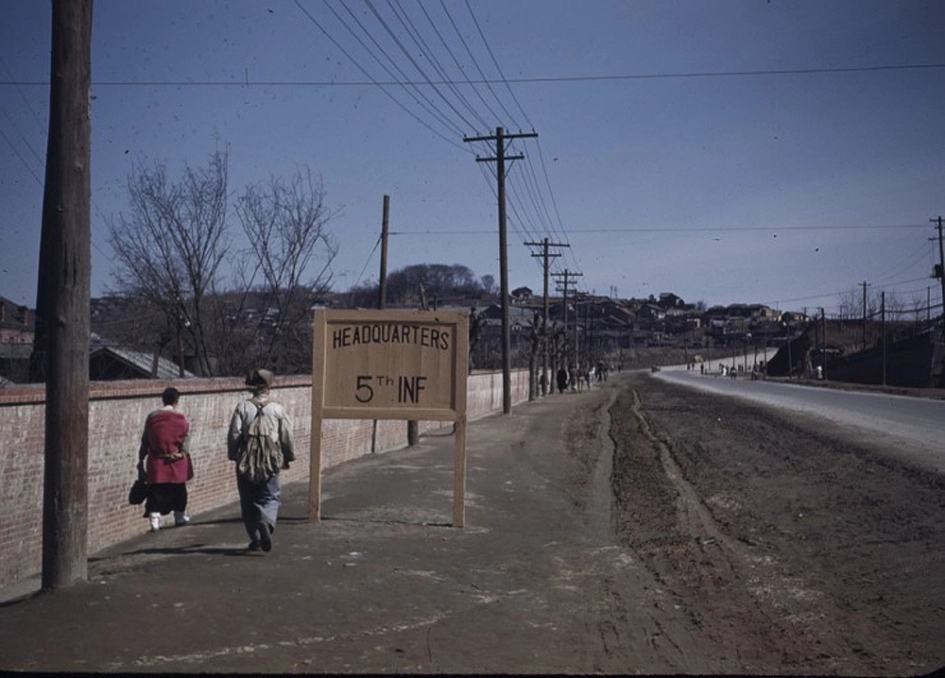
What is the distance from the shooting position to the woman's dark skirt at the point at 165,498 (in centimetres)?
988

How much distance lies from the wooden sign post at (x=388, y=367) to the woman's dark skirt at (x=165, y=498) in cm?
157

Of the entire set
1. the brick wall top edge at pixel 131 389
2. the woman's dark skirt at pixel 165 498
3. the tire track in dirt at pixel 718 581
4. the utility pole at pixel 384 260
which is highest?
the utility pole at pixel 384 260

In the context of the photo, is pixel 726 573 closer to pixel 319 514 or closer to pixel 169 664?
pixel 319 514

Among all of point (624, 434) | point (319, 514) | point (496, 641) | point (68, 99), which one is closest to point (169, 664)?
point (496, 641)

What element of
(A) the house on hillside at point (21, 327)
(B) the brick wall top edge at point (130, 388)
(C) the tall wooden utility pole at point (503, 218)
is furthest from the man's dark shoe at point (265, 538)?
(C) the tall wooden utility pole at point (503, 218)

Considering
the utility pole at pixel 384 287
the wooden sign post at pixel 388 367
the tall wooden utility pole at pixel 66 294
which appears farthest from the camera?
the utility pole at pixel 384 287

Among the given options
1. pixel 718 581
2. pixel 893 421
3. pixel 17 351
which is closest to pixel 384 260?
pixel 17 351

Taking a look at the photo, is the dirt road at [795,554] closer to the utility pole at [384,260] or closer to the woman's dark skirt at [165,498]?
the woman's dark skirt at [165,498]

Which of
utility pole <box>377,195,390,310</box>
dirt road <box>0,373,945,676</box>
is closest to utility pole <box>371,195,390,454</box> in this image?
utility pole <box>377,195,390,310</box>

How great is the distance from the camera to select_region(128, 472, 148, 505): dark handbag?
959 cm

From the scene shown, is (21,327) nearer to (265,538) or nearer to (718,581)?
(265,538)

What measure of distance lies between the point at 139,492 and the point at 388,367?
3.11 meters

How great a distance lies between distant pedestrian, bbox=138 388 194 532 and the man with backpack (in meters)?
1.26

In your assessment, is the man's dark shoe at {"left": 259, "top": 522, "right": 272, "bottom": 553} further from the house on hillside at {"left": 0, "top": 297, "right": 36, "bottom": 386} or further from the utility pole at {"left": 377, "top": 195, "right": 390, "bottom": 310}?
the utility pole at {"left": 377, "top": 195, "right": 390, "bottom": 310}
